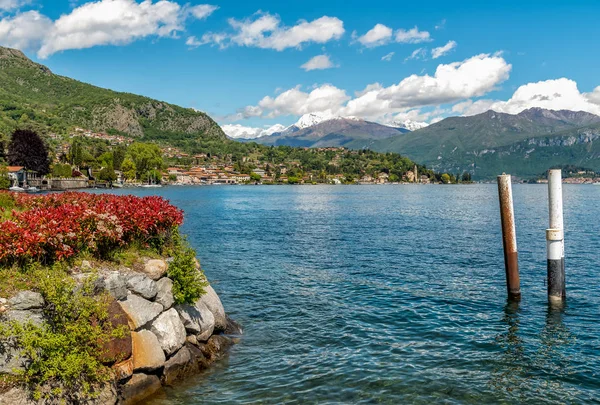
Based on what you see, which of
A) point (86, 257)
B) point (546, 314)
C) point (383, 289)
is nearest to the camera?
point (86, 257)

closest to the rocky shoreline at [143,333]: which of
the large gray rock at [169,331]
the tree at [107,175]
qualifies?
the large gray rock at [169,331]

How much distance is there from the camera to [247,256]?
39.0 meters

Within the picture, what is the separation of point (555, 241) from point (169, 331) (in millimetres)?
19599

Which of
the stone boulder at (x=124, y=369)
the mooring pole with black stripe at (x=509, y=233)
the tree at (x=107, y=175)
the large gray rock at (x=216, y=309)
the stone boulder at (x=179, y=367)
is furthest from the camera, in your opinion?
the tree at (x=107, y=175)

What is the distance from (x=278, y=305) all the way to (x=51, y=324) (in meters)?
13.2

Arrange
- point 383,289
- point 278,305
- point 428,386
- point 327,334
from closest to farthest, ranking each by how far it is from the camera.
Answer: point 428,386
point 327,334
point 278,305
point 383,289

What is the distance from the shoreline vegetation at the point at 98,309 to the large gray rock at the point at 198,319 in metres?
0.04

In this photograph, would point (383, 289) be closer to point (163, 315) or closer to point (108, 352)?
point (163, 315)

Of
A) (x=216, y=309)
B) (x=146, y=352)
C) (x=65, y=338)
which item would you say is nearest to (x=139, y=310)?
(x=146, y=352)

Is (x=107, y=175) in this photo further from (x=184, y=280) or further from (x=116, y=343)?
(x=116, y=343)

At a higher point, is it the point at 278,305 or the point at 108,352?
the point at 108,352

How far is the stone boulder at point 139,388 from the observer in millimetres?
13094

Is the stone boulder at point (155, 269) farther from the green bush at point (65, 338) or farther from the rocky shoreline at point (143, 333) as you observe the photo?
the green bush at point (65, 338)

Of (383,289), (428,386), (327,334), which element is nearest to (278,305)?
(327,334)
